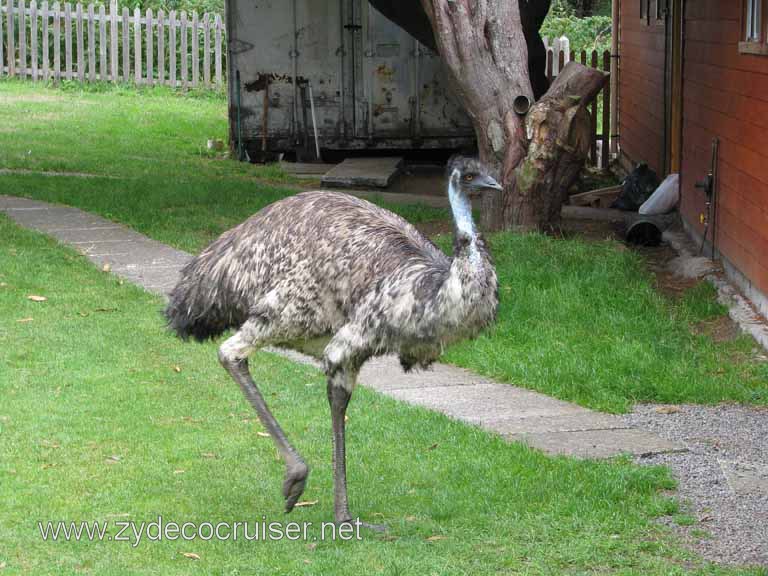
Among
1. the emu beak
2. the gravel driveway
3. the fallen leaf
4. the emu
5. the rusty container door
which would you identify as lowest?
the gravel driveway

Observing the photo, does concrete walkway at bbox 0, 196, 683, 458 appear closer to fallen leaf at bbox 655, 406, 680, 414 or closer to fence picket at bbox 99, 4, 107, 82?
fallen leaf at bbox 655, 406, 680, 414

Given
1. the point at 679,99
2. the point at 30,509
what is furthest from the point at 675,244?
the point at 30,509

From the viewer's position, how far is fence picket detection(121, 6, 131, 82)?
1025 inches

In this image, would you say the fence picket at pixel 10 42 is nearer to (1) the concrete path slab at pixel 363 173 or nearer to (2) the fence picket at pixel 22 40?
(2) the fence picket at pixel 22 40

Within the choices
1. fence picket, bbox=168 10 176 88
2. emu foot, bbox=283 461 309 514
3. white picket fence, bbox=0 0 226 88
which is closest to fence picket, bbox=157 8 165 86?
white picket fence, bbox=0 0 226 88

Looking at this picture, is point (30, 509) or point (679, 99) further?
point (679, 99)

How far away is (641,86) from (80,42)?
513 inches

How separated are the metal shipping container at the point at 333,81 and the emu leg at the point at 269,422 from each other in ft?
45.3

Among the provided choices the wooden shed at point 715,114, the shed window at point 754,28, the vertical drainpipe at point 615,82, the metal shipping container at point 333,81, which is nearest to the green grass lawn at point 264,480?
the wooden shed at point 715,114

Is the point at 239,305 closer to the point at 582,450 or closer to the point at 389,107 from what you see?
the point at 582,450

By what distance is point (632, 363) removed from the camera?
334 inches

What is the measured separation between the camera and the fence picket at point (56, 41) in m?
26.2

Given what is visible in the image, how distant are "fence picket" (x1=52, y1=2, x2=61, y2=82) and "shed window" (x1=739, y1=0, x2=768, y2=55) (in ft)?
61.3

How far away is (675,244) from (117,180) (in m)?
7.04
